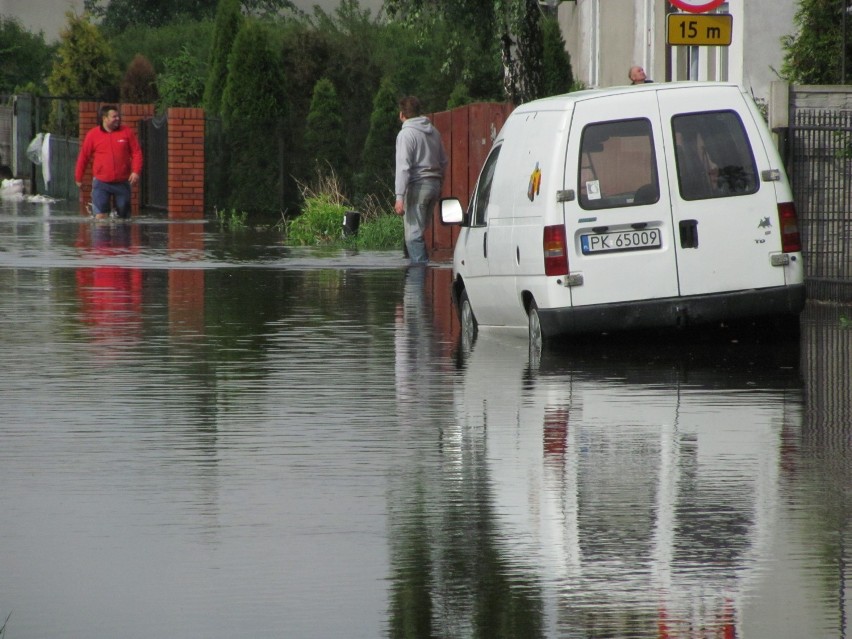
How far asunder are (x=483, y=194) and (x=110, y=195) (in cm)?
1870

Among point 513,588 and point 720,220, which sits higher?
point 720,220

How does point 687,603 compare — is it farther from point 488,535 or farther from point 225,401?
point 225,401

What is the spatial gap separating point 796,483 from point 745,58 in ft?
60.9

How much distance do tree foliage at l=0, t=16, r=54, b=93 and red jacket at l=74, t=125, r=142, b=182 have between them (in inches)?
2054

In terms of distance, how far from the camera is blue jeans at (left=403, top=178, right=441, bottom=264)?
22.0 m

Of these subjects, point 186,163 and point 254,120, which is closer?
point 254,120

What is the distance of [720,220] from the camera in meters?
12.4

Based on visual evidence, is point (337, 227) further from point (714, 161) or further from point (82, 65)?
point (82, 65)

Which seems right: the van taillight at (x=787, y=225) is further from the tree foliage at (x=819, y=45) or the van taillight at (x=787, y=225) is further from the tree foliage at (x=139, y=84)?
the tree foliage at (x=139, y=84)

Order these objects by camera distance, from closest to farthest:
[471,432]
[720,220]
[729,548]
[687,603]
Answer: [687,603], [729,548], [471,432], [720,220]

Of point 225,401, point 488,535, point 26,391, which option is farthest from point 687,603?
point 26,391

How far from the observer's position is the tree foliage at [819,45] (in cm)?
2144

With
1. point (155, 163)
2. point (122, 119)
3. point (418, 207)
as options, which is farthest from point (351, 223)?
point (122, 119)

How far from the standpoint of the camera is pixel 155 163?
124ft
